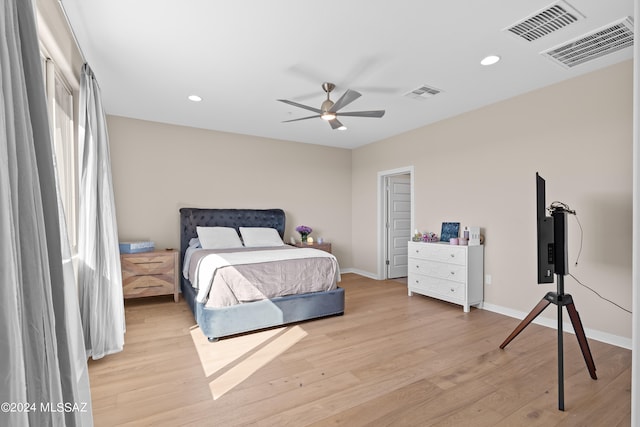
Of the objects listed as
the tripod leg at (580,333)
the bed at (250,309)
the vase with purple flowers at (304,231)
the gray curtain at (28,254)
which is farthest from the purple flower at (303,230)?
the gray curtain at (28,254)

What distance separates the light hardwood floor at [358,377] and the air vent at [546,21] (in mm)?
2637

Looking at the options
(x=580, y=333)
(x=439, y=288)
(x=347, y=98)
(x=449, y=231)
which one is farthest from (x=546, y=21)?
(x=439, y=288)

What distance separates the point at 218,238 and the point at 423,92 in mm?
3369

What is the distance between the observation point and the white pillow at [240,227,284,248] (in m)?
4.82

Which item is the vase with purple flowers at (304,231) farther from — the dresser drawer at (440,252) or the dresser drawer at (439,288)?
the dresser drawer at (439,288)

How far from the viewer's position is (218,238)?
461cm

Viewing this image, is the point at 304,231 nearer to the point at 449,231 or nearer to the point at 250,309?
the point at 449,231

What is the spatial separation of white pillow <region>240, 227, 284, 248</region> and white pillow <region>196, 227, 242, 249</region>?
5.3 inches

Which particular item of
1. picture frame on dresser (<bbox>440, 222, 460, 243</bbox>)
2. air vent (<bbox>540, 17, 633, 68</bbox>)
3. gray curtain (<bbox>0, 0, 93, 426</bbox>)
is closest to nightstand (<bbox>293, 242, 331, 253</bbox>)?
picture frame on dresser (<bbox>440, 222, 460, 243</bbox>)

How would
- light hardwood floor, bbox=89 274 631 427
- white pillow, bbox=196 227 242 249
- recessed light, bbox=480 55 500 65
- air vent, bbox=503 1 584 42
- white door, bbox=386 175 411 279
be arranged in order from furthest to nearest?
1. white door, bbox=386 175 411 279
2. white pillow, bbox=196 227 242 249
3. recessed light, bbox=480 55 500 65
4. air vent, bbox=503 1 584 42
5. light hardwood floor, bbox=89 274 631 427

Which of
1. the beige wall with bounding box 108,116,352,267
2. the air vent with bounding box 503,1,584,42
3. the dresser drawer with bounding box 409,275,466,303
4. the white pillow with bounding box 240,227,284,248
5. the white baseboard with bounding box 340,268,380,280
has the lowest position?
the white baseboard with bounding box 340,268,380,280

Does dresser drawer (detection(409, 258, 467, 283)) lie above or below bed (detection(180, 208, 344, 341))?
above

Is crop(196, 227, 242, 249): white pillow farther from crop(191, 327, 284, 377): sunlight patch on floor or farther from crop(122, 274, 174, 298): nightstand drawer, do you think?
crop(191, 327, 284, 377): sunlight patch on floor

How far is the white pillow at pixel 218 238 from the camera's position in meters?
4.49
